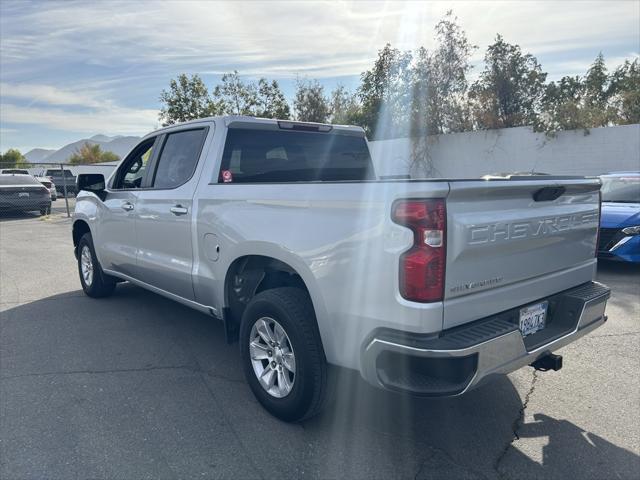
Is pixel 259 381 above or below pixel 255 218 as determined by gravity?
below

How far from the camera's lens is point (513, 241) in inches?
109

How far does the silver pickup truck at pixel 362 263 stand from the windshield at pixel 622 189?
5324 millimetres

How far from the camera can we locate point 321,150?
466 cm

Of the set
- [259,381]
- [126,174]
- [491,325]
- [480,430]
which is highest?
[126,174]

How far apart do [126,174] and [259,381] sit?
3.11m

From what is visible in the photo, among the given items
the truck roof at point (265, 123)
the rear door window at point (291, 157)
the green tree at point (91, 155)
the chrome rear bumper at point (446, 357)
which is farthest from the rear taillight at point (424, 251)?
the green tree at point (91, 155)

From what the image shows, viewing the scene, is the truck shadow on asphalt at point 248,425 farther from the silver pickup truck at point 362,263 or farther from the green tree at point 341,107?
the green tree at point 341,107

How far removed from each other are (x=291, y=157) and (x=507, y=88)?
17.5m

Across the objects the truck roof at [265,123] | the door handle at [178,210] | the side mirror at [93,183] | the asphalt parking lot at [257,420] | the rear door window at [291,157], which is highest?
the truck roof at [265,123]

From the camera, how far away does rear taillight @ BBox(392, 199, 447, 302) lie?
7.96 ft

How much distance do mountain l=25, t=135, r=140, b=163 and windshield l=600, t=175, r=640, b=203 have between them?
2863 cm

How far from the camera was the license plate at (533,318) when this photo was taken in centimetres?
296

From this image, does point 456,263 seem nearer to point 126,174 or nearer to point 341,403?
point 341,403

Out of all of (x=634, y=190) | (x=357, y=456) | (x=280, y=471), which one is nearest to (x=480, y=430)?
(x=357, y=456)
